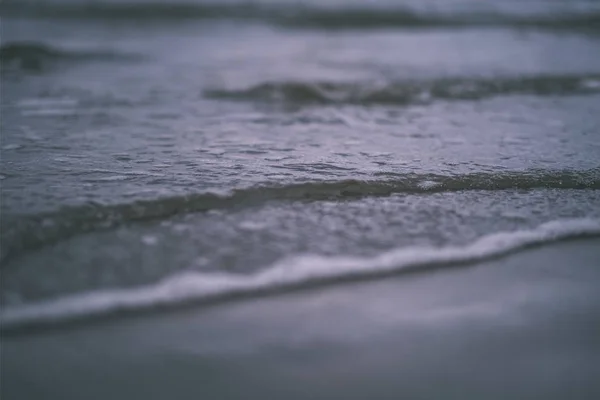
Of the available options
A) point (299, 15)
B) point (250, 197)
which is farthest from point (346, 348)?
point (299, 15)

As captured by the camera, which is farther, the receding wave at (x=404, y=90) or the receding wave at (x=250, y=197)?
the receding wave at (x=404, y=90)

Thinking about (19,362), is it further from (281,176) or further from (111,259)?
(281,176)

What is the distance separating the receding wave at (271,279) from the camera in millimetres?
1978

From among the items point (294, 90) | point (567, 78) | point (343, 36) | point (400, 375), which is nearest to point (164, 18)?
point (343, 36)

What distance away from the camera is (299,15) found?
1174 cm

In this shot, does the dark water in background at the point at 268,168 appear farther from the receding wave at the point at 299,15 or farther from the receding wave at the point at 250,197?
the receding wave at the point at 299,15

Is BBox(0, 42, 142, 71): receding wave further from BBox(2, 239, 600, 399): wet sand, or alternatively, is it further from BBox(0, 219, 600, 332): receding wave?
BBox(2, 239, 600, 399): wet sand

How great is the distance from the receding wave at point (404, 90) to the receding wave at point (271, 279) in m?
2.78

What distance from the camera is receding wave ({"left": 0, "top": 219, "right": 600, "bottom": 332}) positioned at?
198cm

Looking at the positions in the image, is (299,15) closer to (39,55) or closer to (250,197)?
(39,55)

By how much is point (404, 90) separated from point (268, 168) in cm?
266

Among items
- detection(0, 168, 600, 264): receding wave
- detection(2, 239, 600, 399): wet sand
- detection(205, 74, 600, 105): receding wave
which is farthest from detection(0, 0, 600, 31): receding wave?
detection(2, 239, 600, 399): wet sand

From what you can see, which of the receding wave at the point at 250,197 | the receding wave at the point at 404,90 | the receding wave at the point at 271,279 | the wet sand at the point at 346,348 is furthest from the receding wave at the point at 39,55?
the wet sand at the point at 346,348

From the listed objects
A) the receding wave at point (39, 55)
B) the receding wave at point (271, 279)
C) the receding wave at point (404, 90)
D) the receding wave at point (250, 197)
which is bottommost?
the receding wave at point (271, 279)
